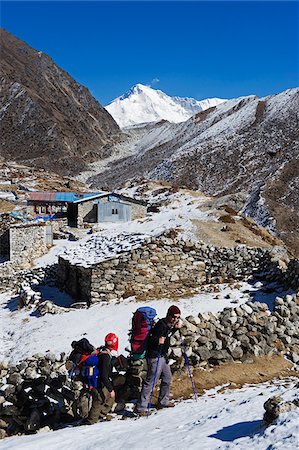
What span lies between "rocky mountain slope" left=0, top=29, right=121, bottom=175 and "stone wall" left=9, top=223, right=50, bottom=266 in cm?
8880

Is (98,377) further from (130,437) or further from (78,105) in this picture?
(78,105)

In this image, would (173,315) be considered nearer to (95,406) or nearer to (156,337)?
Result: (156,337)

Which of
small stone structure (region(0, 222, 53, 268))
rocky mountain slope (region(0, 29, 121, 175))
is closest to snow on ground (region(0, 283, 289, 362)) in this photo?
small stone structure (region(0, 222, 53, 268))

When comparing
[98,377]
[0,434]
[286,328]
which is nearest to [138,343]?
[98,377]

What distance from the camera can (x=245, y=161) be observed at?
77625mm

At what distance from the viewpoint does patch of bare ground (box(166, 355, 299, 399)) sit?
28.7 ft

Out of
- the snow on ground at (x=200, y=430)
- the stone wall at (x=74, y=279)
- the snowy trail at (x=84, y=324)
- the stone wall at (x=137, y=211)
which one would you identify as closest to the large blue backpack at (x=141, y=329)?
the snow on ground at (x=200, y=430)

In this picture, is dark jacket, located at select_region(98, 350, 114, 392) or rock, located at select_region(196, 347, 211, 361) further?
rock, located at select_region(196, 347, 211, 361)

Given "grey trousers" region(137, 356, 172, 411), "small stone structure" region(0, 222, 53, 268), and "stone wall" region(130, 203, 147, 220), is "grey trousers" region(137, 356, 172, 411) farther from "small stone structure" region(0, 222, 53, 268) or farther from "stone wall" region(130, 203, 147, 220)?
"stone wall" region(130, 203, 147, 220)

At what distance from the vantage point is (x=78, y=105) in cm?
16388

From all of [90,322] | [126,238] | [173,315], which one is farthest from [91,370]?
[126,238]

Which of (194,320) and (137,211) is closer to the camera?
(194,320)

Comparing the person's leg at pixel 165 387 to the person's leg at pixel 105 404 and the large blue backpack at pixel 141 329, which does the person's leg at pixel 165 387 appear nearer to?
the large blue backpack at pixel 141 329

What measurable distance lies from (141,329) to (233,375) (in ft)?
8.51
